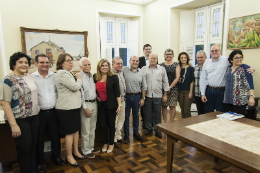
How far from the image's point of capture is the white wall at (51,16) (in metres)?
4.76

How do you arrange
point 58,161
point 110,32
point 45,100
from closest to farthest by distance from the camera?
point 45,100
point 58,161
point 110,32

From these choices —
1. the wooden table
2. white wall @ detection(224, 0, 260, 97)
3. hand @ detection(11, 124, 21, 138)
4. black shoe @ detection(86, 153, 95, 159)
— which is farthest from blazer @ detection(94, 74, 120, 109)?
white wall @ detection(224, 0, 260, 97)

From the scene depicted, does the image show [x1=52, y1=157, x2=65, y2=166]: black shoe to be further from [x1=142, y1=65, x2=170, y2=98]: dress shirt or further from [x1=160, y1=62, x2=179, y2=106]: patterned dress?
[x1=160, y1=62, x2=179, y2=106]: patterned dress

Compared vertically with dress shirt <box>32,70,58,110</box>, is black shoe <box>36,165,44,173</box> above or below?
below

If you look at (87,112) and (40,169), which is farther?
(87,112)

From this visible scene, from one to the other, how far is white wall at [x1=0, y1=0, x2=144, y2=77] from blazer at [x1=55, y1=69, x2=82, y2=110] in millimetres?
3494

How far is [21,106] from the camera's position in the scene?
1.93 meters

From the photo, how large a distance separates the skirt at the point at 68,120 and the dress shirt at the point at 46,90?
0.49 ft

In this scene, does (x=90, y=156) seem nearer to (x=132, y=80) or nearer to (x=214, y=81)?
(x=132, y=80)

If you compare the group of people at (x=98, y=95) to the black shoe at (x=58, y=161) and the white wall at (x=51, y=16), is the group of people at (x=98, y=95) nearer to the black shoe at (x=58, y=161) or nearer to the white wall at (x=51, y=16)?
the black shoe at (x=58, y=161)

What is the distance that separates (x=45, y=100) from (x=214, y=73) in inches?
104

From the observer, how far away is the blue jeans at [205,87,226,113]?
3053 millimetres

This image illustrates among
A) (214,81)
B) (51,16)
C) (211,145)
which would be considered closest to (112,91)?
(211,145)

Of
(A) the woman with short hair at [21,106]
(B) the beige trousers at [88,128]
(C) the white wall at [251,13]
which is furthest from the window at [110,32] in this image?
(A) the woman with short hair at [21,106]
